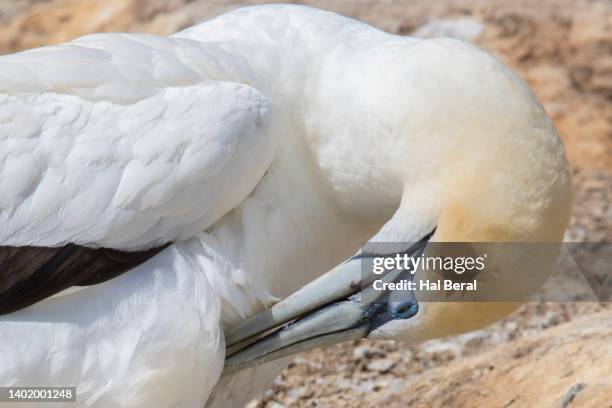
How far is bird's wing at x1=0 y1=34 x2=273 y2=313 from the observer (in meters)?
4.49

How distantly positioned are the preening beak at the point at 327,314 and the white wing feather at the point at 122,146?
1.46 ft

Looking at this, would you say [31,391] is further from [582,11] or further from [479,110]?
[582,11]

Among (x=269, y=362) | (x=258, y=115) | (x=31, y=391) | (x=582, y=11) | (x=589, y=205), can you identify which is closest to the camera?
(x=31, y=391)

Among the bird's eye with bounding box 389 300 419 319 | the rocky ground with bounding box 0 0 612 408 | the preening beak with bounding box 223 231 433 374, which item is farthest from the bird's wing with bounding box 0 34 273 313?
the rocky ground with bounding box 0 0 612 408

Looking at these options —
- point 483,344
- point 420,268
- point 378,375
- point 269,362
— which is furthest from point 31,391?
point 483,344

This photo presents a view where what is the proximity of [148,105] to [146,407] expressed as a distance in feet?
3.64

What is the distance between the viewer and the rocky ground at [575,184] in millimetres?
5543

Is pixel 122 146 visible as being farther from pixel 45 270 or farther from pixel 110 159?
pixel 45 270

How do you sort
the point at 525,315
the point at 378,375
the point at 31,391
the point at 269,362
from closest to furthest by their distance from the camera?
the point at 31,391, the point at 269,362, the point at 378,375, the point at 525,315

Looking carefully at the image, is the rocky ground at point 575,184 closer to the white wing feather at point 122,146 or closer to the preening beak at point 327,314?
the preening beak at point 327,314

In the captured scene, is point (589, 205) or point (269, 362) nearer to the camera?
point (269, 362)

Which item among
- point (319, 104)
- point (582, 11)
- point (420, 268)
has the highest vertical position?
point (319, 104)

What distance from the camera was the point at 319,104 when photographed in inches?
198

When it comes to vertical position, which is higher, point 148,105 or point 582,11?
point 148,105
